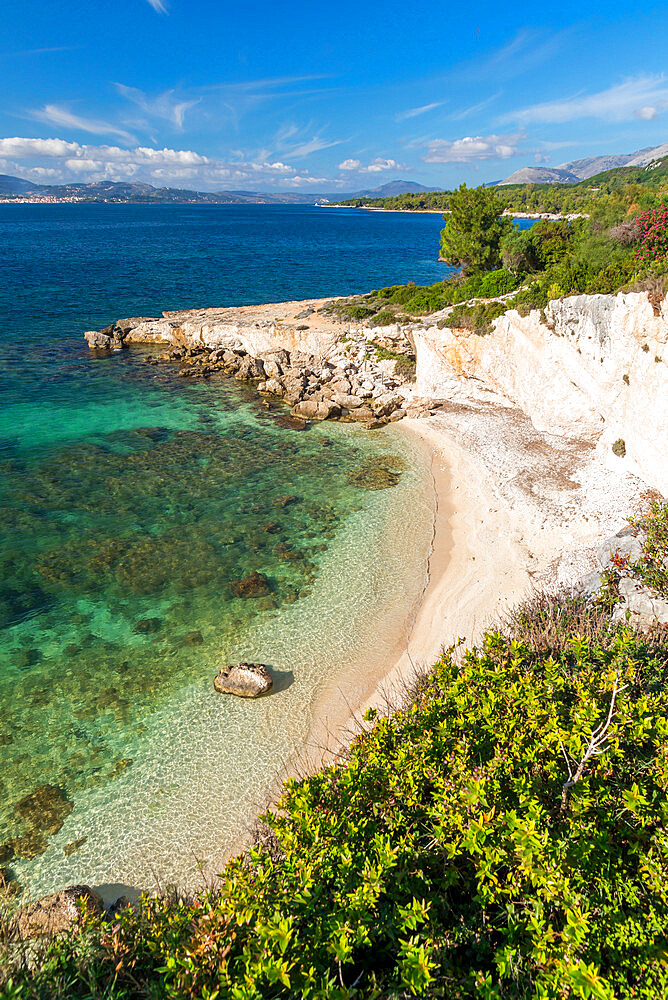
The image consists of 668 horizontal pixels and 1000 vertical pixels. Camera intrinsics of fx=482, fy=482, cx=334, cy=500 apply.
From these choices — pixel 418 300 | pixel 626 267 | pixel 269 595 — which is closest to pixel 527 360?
pixel 626 267

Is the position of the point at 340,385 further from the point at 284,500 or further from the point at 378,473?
the point at 284,500

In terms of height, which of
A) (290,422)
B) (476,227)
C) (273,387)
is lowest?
(290,422)

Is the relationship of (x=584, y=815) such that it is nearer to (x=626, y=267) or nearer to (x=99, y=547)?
(x=99, y=547)

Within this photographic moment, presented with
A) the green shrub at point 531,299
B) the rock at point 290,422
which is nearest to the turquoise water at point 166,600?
the rock at point 290,422

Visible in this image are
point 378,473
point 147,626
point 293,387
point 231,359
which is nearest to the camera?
point 147,626

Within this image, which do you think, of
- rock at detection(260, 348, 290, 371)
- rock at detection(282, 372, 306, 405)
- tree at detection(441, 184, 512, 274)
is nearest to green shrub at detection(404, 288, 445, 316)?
tree at detection(441, 184, 512, 274)

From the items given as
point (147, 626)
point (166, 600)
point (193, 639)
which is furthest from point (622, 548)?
point (147, 626)
